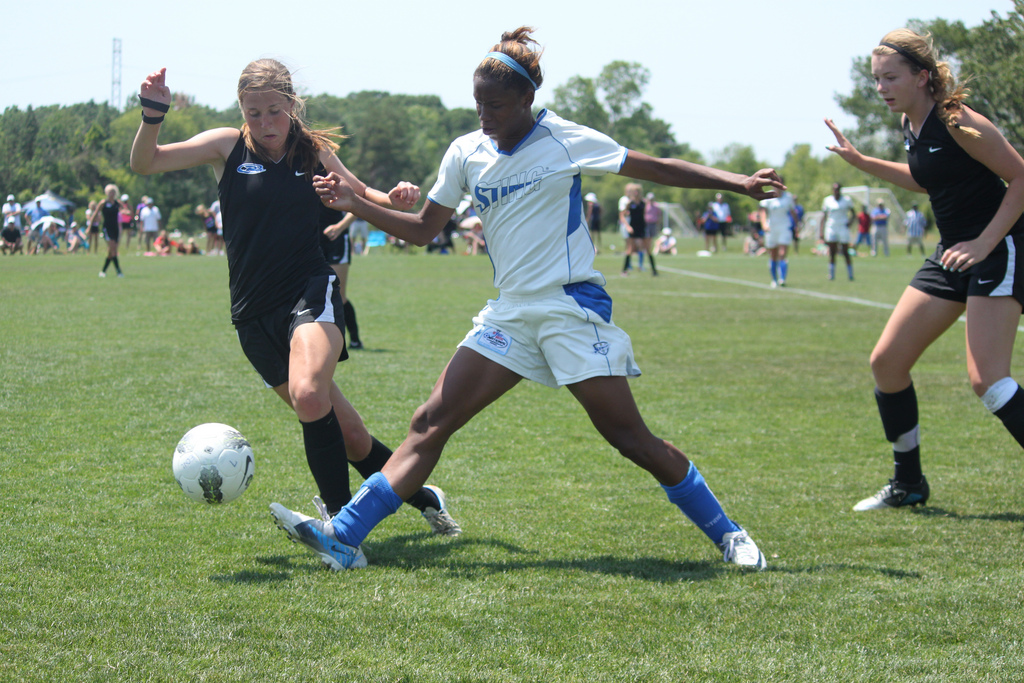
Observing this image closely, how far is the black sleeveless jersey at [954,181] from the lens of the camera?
4.54m

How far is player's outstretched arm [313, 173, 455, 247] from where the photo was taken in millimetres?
3818

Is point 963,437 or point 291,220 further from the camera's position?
point 963,437

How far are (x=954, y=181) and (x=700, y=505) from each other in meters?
2.06

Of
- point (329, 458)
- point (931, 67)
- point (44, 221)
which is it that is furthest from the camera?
point (44, 221)

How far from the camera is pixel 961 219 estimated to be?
4.67 m

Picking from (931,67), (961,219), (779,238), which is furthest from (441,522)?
(779,238)

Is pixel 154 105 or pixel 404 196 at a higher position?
pixel 154 105

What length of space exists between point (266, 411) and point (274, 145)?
333 centimetres

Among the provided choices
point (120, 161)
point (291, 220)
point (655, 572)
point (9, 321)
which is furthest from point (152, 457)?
point (9, 321)

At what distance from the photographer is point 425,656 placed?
3035 mm

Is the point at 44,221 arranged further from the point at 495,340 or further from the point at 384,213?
the point at 495,340

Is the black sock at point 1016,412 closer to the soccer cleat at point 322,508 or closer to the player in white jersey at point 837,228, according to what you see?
the soccer cleat at point 322,508

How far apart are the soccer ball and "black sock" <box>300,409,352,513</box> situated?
0.32 metres

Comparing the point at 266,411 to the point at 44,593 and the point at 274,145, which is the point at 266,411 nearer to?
the point at 274,145
